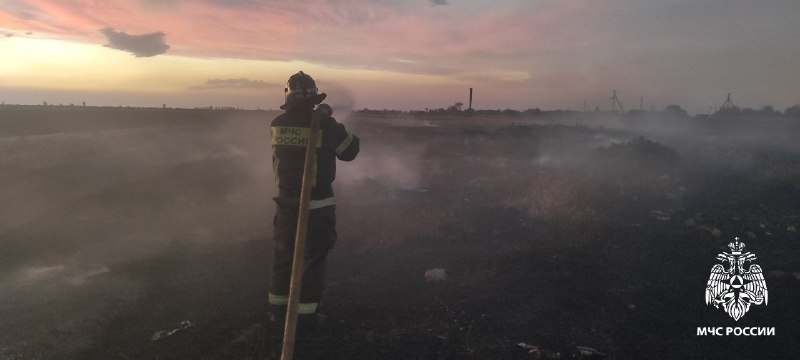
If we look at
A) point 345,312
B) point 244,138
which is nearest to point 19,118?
point 244,138

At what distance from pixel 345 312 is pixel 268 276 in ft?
4.24

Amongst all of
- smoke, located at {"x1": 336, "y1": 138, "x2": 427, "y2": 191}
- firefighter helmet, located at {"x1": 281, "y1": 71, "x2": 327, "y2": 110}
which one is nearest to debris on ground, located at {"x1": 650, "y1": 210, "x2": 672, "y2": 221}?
smoke, located at {"x1": 336, "y1": 138, "x2": 427, "y2": 191}

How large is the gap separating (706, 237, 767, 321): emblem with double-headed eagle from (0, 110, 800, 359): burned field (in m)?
0.10

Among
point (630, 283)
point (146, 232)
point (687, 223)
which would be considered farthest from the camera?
point (687, 223)

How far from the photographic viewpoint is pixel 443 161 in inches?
542

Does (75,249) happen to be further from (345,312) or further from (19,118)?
(19,118)

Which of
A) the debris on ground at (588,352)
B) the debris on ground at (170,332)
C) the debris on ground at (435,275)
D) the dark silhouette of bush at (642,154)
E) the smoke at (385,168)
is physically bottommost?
the debris on ground at (170,332)

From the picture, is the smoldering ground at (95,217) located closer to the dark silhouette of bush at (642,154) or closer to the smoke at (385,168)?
the smoke at (385,168)

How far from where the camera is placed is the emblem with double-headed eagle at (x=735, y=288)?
4.09 meters

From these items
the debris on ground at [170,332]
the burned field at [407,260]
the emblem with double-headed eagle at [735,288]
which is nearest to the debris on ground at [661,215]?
the burned field at [407,260]

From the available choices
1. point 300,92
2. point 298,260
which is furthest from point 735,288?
point 300,92

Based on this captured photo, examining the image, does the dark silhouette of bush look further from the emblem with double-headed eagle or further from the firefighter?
the firefighter

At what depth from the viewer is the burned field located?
3561 millimetres

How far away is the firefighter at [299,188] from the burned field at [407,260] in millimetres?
373
